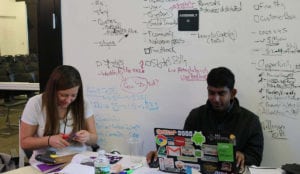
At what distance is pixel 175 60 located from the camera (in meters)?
2.71

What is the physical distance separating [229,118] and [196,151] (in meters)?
0.68

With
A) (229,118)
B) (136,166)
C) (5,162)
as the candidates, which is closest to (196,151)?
(136,166)

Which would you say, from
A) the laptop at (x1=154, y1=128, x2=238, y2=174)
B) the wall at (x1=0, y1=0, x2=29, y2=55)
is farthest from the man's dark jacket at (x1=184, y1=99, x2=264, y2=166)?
the wall at (x1=0, y1=0, x2=29, y2=55)

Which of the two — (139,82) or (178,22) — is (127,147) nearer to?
(139,82)

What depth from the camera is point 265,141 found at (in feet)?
8.48

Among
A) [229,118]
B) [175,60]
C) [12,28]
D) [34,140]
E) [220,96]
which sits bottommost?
[34,140]

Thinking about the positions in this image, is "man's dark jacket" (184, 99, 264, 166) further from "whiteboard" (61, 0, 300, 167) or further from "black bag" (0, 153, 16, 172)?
"black bag" (0, 153, 16, 172)

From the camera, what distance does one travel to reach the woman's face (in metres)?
2.16

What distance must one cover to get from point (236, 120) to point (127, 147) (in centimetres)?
102

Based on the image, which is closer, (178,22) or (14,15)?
(178,22)

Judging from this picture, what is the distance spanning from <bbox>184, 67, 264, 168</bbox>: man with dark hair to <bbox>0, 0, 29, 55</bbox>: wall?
2.63m

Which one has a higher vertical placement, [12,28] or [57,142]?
[12,28]

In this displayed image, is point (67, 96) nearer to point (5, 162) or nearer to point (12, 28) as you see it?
point (5, 162)

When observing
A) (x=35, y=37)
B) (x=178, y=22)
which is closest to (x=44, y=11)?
(x=35, y=37)
